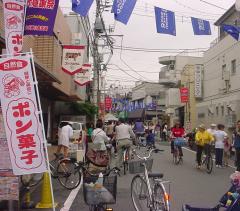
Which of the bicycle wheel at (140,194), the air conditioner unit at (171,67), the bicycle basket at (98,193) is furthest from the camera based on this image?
the air conditioner unit at (171,67)

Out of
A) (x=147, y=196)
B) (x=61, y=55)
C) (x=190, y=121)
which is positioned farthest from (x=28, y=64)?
(x=190, y=121)

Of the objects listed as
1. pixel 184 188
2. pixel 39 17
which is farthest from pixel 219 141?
pixel 39 17

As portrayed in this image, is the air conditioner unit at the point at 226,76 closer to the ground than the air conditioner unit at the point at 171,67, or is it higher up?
closer to the ground

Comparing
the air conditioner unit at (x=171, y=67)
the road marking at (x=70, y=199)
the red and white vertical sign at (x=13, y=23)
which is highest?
the air conditioner unit at (x=171, y=67)

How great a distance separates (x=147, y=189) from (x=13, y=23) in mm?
3869

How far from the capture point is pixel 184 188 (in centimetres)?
1307

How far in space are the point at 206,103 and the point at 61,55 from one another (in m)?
17.3

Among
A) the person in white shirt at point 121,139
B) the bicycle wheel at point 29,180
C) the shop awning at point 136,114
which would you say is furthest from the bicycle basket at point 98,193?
the shop awning at point 136,114

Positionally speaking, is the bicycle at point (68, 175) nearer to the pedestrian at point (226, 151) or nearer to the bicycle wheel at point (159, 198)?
the bicycle wheel at point (159, 198)

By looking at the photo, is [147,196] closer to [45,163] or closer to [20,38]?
[45,163]

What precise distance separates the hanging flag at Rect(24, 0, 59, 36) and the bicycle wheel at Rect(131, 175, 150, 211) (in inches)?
179

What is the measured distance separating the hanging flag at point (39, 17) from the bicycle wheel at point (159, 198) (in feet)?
17.2

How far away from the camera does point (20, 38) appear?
916 cm

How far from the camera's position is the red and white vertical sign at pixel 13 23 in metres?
8.98
